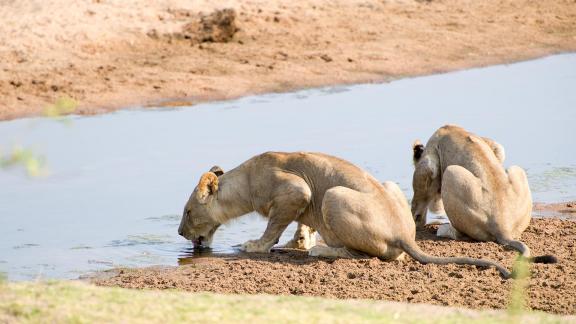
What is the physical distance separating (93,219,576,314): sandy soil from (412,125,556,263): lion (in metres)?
0.18

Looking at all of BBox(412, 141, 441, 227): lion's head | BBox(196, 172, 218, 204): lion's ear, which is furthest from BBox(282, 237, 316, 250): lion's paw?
BBox(412, 141, 441, 227): lion's head

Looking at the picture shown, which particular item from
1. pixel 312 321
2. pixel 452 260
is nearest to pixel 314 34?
pixel 452 260

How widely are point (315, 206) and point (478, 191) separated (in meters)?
1.58

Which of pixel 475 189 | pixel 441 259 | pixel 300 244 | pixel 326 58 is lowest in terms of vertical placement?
pixel 300 244

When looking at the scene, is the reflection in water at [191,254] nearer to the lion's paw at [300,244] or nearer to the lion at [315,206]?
the lion at [315,206]

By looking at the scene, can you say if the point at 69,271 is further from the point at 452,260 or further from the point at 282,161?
the point at 452,260

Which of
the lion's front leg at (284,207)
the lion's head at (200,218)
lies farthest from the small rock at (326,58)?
the lion's front leg at (284,207)

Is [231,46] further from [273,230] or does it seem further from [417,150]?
[273,230]

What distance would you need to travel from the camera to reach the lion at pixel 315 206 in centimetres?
1112

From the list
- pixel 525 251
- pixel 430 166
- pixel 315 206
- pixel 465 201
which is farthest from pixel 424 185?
pixel 525 251

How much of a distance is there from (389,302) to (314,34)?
45.7 ft

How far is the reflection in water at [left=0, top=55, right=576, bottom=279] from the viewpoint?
12.6m

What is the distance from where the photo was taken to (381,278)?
10.5m

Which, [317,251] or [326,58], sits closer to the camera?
[317,251]
